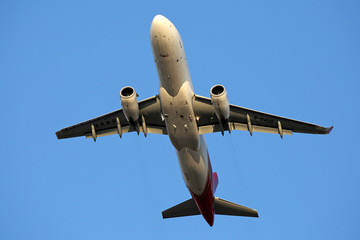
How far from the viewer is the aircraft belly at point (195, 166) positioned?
113ft

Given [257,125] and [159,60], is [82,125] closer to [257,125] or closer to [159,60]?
[159,60]

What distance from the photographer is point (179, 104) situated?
109 ft

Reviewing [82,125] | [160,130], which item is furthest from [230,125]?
[82,125]

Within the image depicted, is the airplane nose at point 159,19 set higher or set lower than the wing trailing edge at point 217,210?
higher

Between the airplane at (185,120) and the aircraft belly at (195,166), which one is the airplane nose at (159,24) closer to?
the airplane at (185,120)

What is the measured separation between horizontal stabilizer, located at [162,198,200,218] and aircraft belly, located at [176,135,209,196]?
356cm

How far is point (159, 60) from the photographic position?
32.4 meters

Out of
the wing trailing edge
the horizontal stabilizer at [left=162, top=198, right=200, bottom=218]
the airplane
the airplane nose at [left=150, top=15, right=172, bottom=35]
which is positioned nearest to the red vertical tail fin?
the airplane

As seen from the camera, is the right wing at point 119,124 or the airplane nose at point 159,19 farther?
the right wing at point 119,124

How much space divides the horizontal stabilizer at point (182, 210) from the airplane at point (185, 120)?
0.39m

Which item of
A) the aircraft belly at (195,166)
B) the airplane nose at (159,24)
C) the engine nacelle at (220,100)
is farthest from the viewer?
the aircraft belly at (195,166)

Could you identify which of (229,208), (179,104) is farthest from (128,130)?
(229,208)

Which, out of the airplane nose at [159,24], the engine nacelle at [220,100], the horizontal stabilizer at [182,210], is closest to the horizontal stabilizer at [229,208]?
the horizontal stabilizer at [182,210]

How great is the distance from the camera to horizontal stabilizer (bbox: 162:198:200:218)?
3944 centimetres
